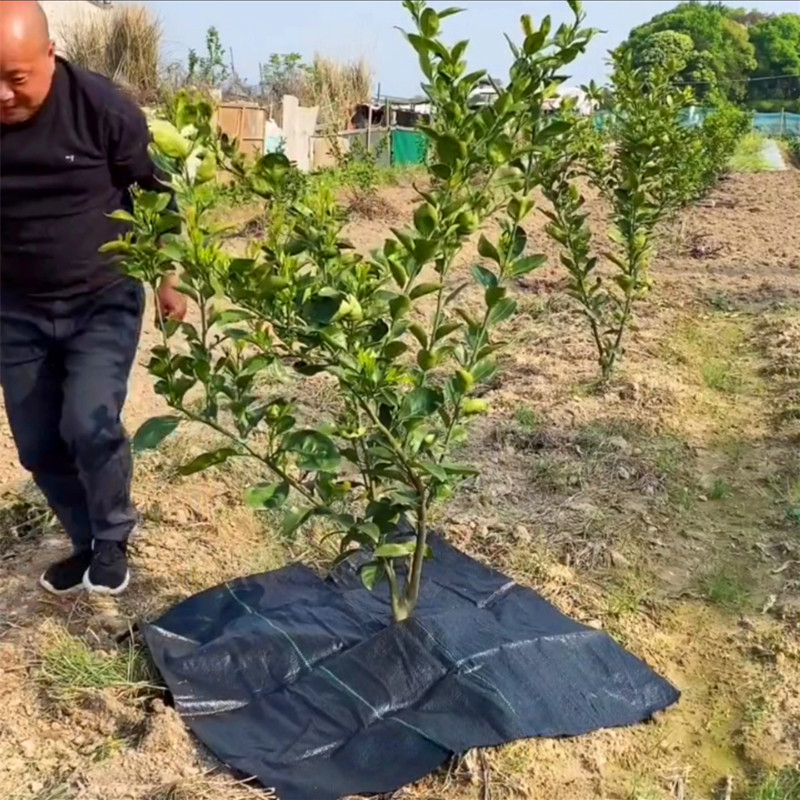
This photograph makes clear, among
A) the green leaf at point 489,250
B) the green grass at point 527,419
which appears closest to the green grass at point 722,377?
the green grass at point 527,419

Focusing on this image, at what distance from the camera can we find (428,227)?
1929mm

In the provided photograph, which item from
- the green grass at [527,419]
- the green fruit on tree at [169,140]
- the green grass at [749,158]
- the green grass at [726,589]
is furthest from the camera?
the green grass at [749,158]

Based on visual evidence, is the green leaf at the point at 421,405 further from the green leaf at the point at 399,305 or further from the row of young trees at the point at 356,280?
the green leaf at the point at 399,305

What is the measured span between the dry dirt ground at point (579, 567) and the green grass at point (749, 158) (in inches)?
527

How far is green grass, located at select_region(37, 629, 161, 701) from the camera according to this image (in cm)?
233

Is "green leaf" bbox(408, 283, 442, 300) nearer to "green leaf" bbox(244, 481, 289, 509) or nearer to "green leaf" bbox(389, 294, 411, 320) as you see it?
"green leaf" bbox(389, 294, 411, 320)

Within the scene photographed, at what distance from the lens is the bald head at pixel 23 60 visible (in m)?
2.00

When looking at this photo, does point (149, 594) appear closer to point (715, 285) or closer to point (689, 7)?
point (715, 285)

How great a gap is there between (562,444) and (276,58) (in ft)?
47.8

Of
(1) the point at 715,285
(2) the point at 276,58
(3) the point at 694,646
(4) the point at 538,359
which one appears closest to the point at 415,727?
(3) the point at 694,646

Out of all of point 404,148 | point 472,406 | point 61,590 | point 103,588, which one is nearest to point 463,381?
point 472,406

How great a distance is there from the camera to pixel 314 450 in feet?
6.62

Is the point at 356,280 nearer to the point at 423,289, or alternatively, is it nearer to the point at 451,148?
the point at 423,289

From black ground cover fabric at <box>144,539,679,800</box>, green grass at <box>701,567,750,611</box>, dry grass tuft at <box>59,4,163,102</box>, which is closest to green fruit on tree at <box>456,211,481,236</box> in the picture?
black ground cover fabric at <box>144,539,679,800</box>
